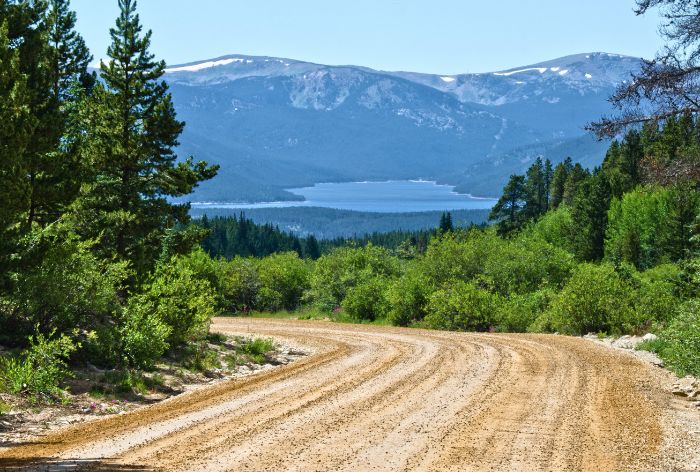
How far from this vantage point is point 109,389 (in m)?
15.9

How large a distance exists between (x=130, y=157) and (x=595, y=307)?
2033 centimetres

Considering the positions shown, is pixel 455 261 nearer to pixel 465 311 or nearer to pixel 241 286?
pixel 465 311

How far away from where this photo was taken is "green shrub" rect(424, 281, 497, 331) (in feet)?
119

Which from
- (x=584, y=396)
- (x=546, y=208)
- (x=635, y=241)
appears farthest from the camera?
(x=546, y=208)

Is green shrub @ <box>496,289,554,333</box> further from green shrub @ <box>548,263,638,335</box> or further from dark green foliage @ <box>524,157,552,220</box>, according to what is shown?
dark green foliage @ <box>524,157,552,220</box>

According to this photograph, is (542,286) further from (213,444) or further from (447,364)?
(213,444)

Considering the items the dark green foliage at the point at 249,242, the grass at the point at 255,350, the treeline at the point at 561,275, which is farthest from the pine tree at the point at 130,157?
the dark green foliage at the point at 249,242

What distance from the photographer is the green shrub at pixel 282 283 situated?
2347 inches

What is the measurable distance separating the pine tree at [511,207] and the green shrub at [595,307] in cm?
7454

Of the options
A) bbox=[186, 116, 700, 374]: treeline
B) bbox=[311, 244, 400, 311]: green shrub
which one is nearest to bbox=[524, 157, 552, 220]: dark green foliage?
bbox=[186, 116, 700, 374]: treeline

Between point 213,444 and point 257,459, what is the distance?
118 centimetres

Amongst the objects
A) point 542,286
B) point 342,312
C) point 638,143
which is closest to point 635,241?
point 638,143

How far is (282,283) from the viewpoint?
61.7 m

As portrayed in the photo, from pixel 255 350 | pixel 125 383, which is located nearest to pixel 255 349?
pixel 255 350
